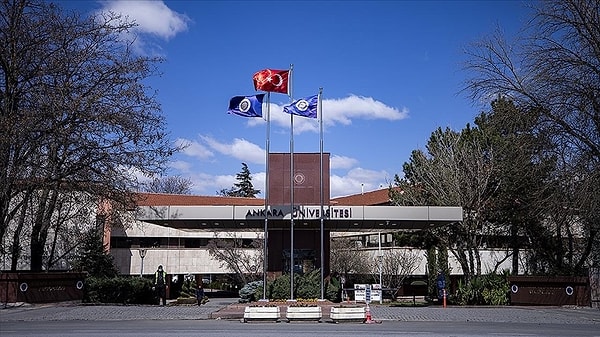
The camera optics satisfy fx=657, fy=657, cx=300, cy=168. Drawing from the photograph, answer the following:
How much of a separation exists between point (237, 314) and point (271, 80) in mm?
10200

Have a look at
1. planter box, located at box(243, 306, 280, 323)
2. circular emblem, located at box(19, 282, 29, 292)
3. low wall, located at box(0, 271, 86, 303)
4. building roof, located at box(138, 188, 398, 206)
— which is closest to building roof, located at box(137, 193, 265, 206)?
building roof, located at box(138, 188, 398, 206)

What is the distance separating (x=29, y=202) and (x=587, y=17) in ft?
87.4

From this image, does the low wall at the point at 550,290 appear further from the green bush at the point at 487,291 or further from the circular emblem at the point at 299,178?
the circular emblem at the point at 299,178

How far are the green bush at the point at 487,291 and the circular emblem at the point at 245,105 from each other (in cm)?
1398

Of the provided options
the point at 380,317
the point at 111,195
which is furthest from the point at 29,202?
the point at 380,317

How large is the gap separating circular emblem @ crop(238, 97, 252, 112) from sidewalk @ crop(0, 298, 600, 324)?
27.5 feet

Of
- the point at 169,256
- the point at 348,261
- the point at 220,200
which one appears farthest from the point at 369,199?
the point at 169,256

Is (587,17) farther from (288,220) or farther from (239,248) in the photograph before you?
(239,248)

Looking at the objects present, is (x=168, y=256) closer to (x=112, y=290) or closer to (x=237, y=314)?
(x=112, y=290)

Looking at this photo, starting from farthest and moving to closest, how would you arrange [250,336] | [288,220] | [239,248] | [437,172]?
[239,248], [437,172], [288,220], [250,336]

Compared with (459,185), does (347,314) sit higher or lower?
lower

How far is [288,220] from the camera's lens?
3091 centimetres

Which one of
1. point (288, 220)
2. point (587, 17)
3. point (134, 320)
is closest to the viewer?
point (134, 320)

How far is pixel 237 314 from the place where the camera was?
82.0ft
